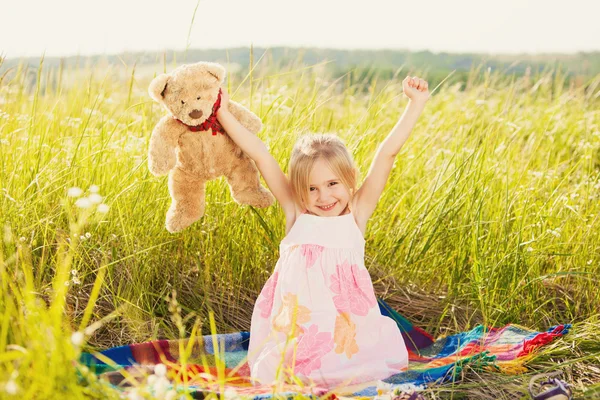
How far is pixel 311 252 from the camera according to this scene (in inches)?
98.5

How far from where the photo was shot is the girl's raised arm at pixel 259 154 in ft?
7.99

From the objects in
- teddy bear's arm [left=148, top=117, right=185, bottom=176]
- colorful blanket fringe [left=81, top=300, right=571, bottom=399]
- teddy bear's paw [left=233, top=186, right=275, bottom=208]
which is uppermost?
teddy bear's arm [left=148, top=117, right=185, bottom=176]

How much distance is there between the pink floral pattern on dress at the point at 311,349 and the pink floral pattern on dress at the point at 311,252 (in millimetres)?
231

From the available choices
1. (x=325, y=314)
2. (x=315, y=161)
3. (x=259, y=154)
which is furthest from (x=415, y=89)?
(x=325, y=314)

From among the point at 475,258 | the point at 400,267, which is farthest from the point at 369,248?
the point at 475,258

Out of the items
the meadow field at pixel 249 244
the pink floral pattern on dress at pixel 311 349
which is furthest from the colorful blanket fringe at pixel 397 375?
the pink floral pattern on dress at pixel 311 349

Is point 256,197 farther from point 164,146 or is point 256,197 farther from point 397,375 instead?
point 397,375

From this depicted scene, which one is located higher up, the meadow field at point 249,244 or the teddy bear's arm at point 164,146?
the teddy bear's arm at point 164,146

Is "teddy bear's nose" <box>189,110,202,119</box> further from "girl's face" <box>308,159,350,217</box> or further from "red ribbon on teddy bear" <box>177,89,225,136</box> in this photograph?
"girl's face" <box>308,159,350,217</box>

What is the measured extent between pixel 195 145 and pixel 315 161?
43 cm

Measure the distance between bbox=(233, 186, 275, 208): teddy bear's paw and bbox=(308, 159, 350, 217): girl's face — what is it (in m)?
0.17

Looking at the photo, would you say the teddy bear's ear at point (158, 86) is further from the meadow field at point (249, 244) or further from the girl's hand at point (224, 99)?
the meadow field at point (249, 244)

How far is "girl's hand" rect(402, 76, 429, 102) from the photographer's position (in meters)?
2.58

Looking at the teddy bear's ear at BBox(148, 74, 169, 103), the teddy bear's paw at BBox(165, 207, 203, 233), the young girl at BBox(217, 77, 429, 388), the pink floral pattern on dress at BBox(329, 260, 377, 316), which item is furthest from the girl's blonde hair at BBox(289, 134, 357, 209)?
the teddy bear's ear at BBox(148, 74, 169, 103)
